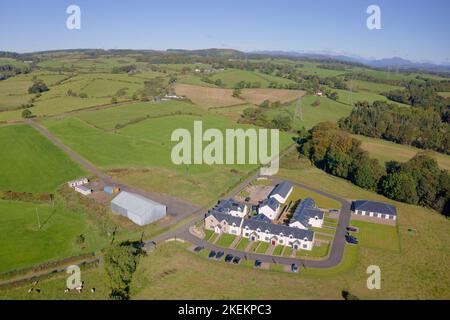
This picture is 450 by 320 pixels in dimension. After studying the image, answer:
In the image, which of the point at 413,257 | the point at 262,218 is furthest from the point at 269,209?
the point at 413,257

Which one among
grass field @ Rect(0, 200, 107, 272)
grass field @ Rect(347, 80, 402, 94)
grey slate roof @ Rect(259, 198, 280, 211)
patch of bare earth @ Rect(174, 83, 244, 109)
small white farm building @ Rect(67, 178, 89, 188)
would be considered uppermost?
grass field @ Rect(347, 80, 402, 94)

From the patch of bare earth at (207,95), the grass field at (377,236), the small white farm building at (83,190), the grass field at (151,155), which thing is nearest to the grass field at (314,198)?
the grass field at (377,236)

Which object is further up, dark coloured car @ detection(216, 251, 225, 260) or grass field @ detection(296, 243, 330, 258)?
dark coloured car @ detection(216, 251, 225, 260)

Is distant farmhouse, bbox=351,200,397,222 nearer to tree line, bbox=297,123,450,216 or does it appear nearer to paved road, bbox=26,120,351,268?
paved road, bbox=26,120,351,268

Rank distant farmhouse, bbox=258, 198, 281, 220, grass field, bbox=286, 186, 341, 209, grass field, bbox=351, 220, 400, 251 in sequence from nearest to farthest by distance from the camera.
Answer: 1. grass field, bbox=351, 220, 400, 251
2. distant farmhouse, bbox=258, 198, 281, 220
3. grass field, bbox=286, 186, 341, 209

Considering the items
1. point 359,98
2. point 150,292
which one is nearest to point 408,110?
point 359,98

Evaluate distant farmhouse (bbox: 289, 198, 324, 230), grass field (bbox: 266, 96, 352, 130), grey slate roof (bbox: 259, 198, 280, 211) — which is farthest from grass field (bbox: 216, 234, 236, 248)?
grass field (bbox: 266, 96, 352, 130)
